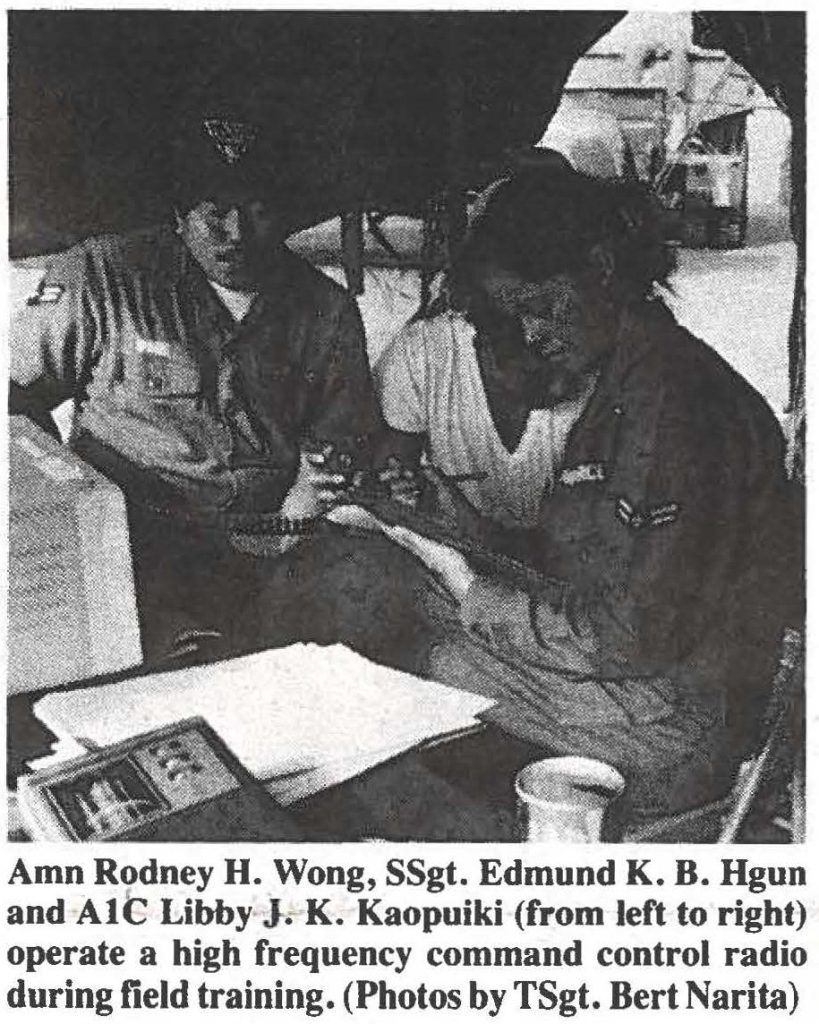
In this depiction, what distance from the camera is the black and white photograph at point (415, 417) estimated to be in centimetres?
154

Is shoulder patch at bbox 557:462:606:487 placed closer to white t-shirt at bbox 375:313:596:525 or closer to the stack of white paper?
white t-shirt at bbox 375:313:596:525

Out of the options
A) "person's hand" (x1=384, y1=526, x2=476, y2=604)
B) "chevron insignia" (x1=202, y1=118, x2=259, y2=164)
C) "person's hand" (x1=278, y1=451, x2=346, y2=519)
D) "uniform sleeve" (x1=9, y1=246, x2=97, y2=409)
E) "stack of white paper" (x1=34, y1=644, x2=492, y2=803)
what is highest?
"chevron insignia" (x1=202, y1=118, x2=259, y2=164)

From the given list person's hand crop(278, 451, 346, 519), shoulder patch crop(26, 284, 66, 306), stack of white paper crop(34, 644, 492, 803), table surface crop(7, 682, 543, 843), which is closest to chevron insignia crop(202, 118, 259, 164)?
shoulder patch crop(26, 284, 66, 306)

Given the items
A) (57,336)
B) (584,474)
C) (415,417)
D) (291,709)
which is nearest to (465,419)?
(415,417)

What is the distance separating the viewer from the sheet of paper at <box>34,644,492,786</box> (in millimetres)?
1539

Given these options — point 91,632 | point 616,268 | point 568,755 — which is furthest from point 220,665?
point 616,268

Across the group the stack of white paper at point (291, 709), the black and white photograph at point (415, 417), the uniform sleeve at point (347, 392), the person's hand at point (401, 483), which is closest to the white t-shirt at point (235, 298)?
the black and white photograph at point (415, 417)

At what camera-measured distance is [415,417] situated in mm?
1586

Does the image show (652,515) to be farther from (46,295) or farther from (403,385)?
(46,295)

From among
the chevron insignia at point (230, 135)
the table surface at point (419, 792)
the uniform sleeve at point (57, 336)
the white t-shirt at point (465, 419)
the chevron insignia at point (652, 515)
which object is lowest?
the table surface at point (419, 792)

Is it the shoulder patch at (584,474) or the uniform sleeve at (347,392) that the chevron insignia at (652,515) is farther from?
the uniform sleeve at (347,392)

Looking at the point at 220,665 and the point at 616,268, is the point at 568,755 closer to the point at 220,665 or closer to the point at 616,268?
the point at 220,665
